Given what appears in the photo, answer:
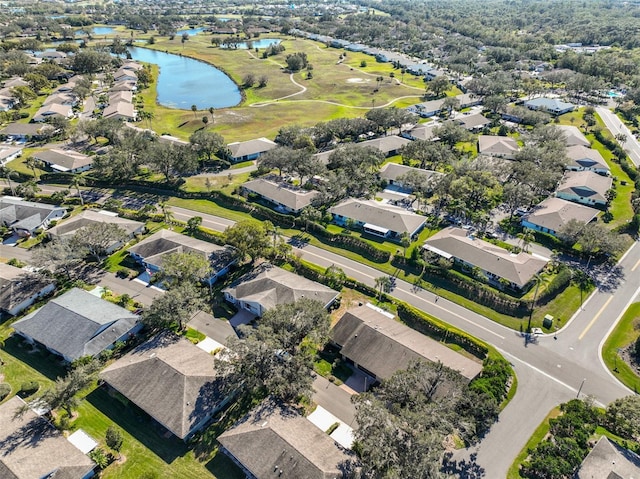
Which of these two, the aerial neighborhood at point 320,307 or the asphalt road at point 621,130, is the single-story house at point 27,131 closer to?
the aerial neighborhood at point 320,307

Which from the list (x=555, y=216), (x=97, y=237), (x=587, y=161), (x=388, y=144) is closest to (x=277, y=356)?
(x=97, y=237)

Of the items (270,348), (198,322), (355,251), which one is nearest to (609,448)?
(270,348)

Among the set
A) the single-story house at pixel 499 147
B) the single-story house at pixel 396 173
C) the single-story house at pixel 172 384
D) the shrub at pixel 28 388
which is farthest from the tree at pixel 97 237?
the single-story house at pixel 499 147

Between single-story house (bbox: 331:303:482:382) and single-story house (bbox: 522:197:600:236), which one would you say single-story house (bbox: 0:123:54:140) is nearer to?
single-story house (bbox: 331:303:482:382)

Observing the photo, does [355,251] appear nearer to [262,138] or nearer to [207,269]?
[207,269]

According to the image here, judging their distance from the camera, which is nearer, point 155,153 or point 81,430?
point 81,430

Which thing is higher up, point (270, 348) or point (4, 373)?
point (270, 348)
